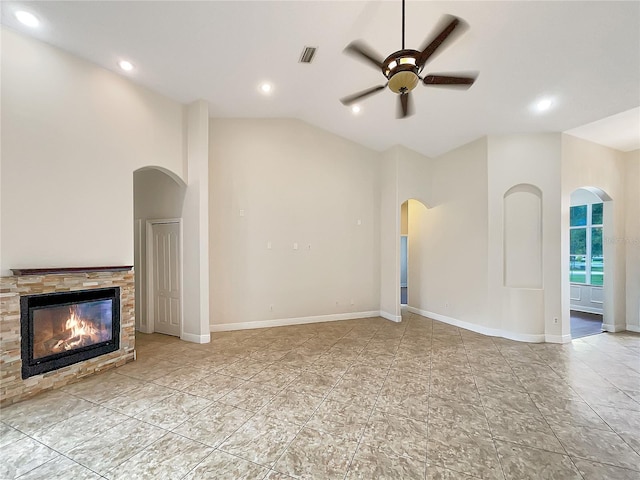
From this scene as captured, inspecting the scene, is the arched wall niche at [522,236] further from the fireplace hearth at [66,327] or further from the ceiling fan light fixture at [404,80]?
the fireplace hearth at [66,327]

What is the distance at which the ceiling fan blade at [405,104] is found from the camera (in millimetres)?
2911

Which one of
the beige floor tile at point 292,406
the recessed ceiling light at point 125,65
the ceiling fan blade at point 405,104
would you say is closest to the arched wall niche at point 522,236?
the ceiling fan blade at point 405,104

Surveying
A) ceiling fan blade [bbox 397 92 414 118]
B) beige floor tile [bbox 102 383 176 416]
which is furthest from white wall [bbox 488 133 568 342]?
beige floor tile [bbox 102 383 176 416]

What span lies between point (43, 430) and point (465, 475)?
3337 millimetres

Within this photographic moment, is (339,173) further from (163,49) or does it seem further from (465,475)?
(465,475)

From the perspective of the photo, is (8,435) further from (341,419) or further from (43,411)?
(341,419)

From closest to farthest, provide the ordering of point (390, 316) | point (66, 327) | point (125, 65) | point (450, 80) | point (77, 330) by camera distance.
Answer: point (450, 80)
point (66, 327)
point (77, 330)
point (125, 65)
point (390, 316)

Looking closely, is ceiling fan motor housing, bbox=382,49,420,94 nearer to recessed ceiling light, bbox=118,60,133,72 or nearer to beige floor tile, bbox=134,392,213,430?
recessed ceiling light, bbox=118,60,133,72

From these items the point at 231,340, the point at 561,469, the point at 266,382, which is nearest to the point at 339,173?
the point at 231,340

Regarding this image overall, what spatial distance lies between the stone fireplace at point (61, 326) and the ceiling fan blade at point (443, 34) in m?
4.21

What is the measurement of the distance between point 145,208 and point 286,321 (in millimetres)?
3395

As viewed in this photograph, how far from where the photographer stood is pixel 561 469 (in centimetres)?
203

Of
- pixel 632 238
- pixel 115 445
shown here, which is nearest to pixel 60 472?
pixel 115 445

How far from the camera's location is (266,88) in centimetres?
453
